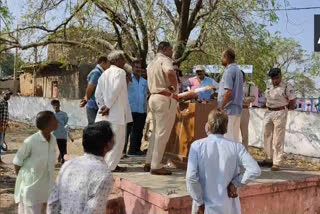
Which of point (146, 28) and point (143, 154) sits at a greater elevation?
point (146, 28)

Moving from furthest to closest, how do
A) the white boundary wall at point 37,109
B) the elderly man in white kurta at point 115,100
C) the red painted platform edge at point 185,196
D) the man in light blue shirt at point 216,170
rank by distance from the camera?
the white boundary wall at point 37,109 < the elderly man in white kurta at point 115,100 < the red painted platform edge at point 185,196 < the man in light blue shirt at point 216,170

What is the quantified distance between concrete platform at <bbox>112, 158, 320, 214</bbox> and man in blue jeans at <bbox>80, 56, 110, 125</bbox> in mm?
1012

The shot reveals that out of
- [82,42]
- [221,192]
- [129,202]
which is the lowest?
[129,202]

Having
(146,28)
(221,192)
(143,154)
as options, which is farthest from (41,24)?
(221,192)

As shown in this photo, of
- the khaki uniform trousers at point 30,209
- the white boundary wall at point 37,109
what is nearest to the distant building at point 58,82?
the white boundary wall at point 37,109

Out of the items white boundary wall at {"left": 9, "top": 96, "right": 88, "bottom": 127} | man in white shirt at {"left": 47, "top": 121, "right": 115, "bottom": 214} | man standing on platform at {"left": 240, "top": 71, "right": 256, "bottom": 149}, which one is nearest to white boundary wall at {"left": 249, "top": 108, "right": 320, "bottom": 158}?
man standing on platform at {"left": 240, "top": 71, "right": 256, "bottom": 149}

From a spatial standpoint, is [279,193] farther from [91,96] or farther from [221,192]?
[91,96]

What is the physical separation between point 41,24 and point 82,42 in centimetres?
115

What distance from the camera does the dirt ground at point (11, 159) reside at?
5488mm

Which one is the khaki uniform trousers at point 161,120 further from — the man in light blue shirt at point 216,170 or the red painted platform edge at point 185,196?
the man in light blue shirt at point 216,170

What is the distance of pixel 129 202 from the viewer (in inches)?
185

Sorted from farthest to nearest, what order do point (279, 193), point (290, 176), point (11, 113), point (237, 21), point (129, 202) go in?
point (11, 113), point (237, 21), point (290, 176), point (279, 193), point (129, 202)

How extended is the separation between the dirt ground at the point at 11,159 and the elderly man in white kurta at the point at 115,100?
174 cm

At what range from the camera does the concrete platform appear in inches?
162
